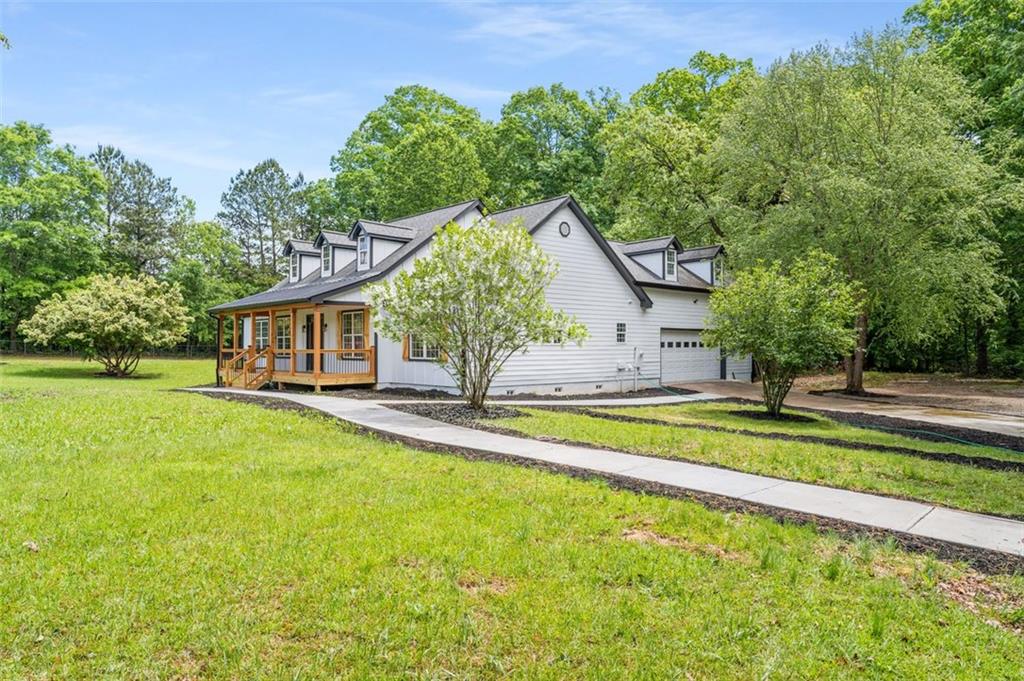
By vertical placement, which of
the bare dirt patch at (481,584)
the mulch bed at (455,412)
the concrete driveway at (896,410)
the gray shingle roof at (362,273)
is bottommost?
the concrete driveway at (896,410)

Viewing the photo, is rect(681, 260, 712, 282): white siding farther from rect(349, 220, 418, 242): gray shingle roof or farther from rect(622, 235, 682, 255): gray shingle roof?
rect(349, 220, 418, 242): gray shingle roof

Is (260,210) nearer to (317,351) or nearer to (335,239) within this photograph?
(335,239)

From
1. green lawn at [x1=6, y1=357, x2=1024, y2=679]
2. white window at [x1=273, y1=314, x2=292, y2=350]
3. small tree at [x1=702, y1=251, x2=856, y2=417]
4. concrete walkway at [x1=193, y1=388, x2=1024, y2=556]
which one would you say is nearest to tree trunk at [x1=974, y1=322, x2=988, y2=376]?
small tree at [x1=702, y1=251, x2=856, y2=417]

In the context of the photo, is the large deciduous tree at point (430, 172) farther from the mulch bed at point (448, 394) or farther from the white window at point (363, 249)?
the mulch bed at point (448, 394)

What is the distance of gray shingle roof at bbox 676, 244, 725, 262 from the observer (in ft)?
86.6

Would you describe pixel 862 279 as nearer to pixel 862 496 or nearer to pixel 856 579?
pixel 862 496

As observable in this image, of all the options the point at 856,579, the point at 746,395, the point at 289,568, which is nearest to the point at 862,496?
the point at 856,579

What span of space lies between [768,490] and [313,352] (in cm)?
1542

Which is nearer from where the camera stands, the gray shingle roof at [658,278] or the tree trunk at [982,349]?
the gray shingle roof at [658,278]

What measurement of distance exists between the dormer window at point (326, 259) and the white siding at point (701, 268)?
14.7 metres

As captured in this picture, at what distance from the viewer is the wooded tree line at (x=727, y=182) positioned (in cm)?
2028

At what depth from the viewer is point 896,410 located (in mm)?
17375

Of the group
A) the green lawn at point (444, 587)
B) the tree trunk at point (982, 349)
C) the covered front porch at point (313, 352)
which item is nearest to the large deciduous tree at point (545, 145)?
the covered front porch at point (313, 352)

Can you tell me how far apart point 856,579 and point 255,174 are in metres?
53.6
